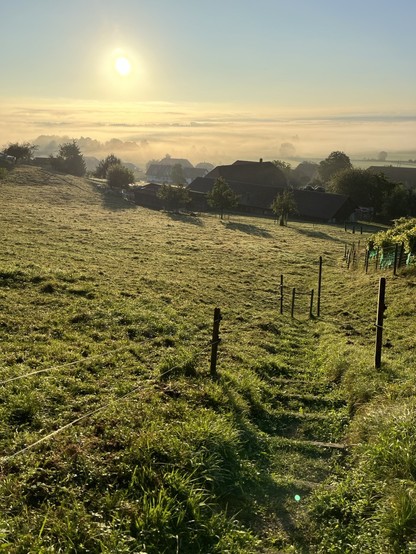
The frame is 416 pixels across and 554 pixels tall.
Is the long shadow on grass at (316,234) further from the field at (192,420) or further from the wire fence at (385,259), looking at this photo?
the field at (192,420)

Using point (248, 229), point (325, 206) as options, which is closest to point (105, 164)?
point (325, 206)

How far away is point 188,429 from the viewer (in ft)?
26.1

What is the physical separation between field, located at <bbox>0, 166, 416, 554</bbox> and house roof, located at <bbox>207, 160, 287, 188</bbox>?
9270 cm

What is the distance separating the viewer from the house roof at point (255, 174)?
113 metres

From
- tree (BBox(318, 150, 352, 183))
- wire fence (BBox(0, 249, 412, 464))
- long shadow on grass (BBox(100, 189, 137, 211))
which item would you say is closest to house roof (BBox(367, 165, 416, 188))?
tree (BBox(318, 150, 352, 183))

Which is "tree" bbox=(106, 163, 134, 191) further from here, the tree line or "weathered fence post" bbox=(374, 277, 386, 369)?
"weathered fence post" bbox=(374, 277, 386, 369)

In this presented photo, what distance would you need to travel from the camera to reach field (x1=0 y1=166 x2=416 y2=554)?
611 cm

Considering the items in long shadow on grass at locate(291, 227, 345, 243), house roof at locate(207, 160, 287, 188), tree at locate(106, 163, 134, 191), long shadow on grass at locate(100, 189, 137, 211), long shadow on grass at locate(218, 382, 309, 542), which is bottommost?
long shadow on grass at locate(218, 382, 309, 542)

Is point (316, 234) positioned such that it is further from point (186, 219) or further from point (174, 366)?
point (174, 366)

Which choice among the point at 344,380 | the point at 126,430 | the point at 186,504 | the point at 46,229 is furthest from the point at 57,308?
the point at 46,229

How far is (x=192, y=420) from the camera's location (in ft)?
27.8

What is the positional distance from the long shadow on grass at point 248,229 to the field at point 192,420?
3142 centimetres

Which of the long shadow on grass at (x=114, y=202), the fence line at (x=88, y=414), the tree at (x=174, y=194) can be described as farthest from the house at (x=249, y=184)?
the fence line at (x=88, y=414)

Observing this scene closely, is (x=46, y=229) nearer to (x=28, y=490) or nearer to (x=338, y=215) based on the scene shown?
(x=28, y=490)
